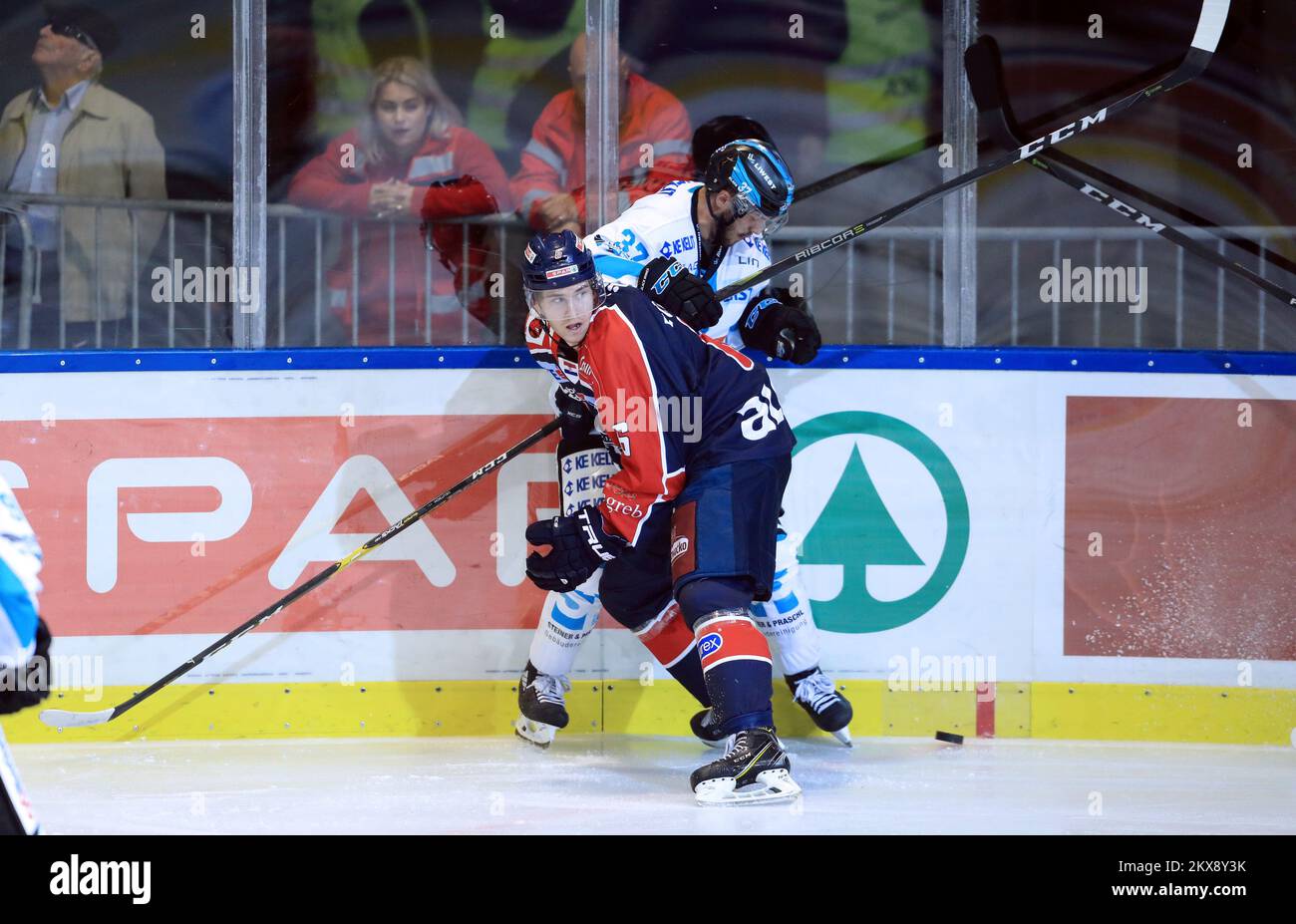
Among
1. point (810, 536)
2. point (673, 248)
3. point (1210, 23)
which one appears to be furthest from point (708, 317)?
point (1210, 23)

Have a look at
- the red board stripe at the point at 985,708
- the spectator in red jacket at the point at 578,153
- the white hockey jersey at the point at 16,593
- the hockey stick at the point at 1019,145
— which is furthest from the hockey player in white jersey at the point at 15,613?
the hockey stick at the point at 1019,145

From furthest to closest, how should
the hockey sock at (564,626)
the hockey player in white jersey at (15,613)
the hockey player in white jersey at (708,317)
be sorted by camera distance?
the hockey sock at (564,626) → the hockey player in white jersey at (708,317) → the hockey player in white jersey at (15,613)

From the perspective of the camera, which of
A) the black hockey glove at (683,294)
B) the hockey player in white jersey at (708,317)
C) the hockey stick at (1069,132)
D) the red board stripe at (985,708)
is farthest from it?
the red board stripe at (985,708)

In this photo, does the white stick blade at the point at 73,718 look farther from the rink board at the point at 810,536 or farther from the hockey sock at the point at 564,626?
the hockey sock at the point at 564,626

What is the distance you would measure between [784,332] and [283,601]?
4.79 feet

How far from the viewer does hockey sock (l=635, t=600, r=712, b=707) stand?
370cm

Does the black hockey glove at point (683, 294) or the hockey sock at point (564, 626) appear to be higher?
the black hockey glove at point (683, 294)

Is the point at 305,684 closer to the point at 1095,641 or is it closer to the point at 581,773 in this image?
the point at 581,773

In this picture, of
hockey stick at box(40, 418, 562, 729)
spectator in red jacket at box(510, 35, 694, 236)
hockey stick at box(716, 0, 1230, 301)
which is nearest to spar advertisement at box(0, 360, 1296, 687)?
hockey stick at box(40, 418, 562, 729)

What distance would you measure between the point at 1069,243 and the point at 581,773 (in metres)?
2.05

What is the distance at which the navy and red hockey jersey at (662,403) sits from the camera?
3232 mm

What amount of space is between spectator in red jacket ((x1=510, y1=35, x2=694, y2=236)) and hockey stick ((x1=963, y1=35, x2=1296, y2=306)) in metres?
0.83

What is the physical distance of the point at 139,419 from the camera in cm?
399
